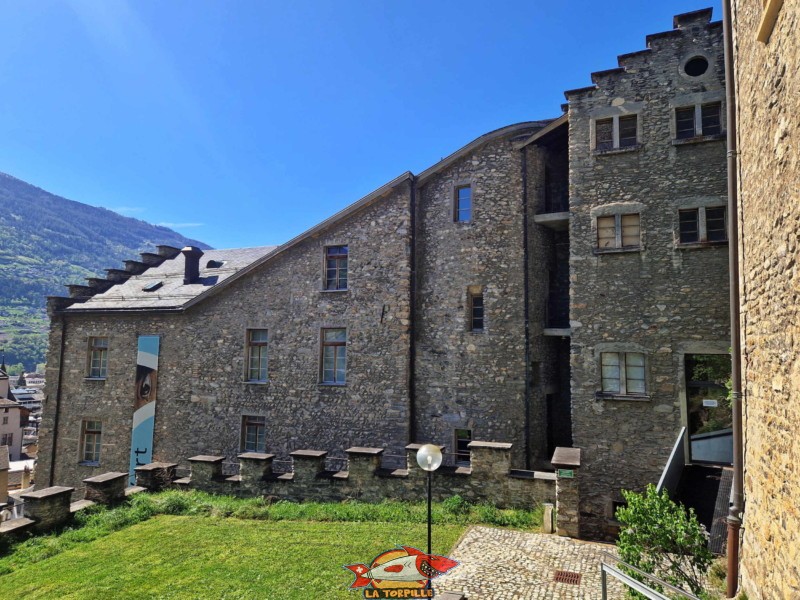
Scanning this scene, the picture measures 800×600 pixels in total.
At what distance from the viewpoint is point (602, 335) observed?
461 inches

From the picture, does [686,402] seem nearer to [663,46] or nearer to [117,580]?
[663,46]

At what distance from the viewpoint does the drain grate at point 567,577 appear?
700cm

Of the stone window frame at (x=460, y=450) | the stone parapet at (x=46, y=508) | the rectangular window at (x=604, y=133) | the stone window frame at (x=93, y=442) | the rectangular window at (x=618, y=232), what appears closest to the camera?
the stone parapet at (x=46, y=508)

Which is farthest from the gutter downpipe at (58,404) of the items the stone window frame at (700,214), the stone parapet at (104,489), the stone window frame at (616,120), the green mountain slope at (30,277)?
the green mountain slope at (30,277)

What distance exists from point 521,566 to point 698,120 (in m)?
10.5

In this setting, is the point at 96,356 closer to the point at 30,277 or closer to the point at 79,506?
the point at 79,506

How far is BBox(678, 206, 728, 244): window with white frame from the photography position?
35.6 feet

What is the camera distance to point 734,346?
677cm

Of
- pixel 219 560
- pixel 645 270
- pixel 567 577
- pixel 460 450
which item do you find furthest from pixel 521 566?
pixel 645 270

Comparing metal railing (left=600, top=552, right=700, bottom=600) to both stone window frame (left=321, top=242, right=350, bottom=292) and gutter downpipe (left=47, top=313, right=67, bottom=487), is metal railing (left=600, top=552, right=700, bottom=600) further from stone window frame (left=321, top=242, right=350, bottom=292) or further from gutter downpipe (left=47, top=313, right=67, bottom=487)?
gutter downpipe (left=47, top=313, right=67, bottom=487)

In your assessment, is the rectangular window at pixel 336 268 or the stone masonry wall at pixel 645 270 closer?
the stone masonry wall at pixel 645 270

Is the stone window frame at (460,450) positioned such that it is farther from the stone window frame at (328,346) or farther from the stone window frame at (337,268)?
the stone window frame at (337,268)

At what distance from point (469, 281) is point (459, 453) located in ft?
16.4

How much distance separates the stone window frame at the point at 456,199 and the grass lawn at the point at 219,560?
8484mm
